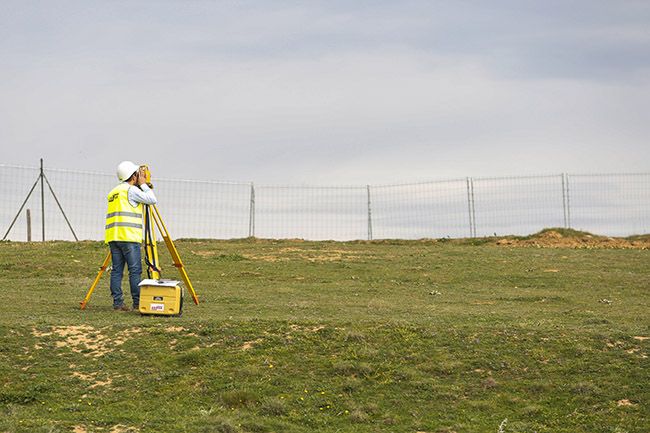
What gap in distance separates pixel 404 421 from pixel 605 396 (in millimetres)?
2692

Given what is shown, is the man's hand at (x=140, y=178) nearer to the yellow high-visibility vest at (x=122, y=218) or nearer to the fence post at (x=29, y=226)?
the yellow high-visibility vest at (x=122, y=218)

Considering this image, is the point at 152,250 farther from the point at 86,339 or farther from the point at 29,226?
the point at 29,226

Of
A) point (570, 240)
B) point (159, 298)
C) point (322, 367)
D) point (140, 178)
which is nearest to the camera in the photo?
point (322, 367)

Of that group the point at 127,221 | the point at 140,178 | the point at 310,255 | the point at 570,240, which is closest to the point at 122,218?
the point at 127,221

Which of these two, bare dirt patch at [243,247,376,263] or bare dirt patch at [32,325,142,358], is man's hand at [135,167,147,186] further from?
bare dirt patch at [243,247,376,263]

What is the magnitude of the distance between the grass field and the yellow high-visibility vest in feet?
4.33

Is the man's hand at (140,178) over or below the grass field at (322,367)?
over

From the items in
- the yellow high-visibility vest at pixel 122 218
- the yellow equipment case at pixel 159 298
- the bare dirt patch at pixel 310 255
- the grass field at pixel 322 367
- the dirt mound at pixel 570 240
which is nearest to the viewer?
the grass field at pixel 322 367

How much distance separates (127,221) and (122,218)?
10cm

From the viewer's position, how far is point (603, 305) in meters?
21.0

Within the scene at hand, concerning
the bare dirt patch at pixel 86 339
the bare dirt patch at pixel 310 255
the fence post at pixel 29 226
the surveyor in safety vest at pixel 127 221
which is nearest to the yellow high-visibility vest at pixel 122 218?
the surveyor in safety vest at pixel 127 221

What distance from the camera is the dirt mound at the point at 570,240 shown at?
35406 mm

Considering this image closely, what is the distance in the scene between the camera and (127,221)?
17.6 m

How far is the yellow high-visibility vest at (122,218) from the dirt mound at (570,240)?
20.0m
